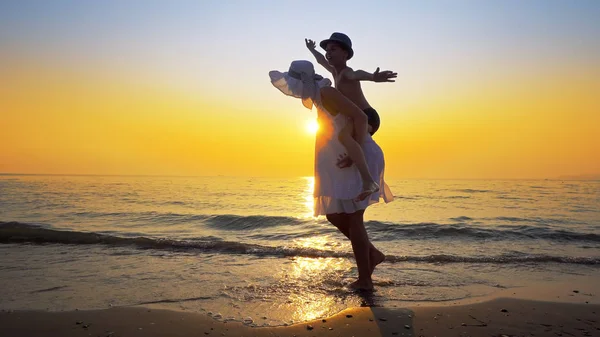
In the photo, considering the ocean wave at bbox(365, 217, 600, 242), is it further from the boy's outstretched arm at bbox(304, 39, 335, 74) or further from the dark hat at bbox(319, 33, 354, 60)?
the dark hat at bbox(319, 33, 354, 60)

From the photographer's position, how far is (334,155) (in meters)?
4.21

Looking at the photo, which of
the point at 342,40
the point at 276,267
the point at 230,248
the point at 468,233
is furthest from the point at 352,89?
the point at 468,233

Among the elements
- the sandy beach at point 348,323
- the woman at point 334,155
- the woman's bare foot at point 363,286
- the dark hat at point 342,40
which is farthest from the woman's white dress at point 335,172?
the sandy beach at point 348,323

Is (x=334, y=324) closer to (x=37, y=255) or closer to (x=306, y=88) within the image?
(x=306, y=88)

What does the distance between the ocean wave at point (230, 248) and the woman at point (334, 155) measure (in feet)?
8.22

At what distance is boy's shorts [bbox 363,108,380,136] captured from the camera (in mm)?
4273

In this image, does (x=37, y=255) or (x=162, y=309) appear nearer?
(x=162, y=309)

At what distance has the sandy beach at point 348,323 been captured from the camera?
3.17 metres

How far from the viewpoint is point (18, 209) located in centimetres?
1517

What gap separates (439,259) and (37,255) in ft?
20.8

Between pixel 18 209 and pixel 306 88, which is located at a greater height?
pixel 306 88

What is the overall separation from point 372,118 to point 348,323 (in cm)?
203

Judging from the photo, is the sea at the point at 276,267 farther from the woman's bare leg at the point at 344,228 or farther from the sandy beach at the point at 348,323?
the woman's bare leg at the point at 344,228

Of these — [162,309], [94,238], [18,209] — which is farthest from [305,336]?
[18,209]
